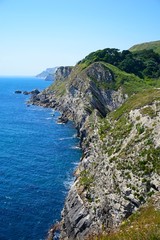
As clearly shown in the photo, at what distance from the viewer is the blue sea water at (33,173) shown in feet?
188

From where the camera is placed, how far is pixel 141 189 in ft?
131

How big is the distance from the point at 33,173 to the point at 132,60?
253ft

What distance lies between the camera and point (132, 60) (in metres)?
137

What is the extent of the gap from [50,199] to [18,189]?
29.8 ft

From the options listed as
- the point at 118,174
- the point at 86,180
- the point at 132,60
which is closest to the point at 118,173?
the point at 118,174

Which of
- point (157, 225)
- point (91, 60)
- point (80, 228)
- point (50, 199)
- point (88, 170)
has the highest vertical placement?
point (91, 60)

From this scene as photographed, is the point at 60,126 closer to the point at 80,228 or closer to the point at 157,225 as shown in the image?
the point at 80,228

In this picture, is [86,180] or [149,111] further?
[86,180]

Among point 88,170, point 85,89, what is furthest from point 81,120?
point 88,170

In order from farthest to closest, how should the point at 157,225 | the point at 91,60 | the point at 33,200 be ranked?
1. the point at 91,60
2. the point at 33,200
3. the point at 157,225

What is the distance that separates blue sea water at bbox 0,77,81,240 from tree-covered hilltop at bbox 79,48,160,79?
114 ft

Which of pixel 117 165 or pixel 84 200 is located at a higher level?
pixel 117 165

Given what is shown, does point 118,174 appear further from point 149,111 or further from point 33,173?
point 33,173

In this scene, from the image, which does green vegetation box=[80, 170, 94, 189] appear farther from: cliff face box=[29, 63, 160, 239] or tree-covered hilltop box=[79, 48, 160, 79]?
tree-covered hilltop box=[79, 48, 160, 79]
